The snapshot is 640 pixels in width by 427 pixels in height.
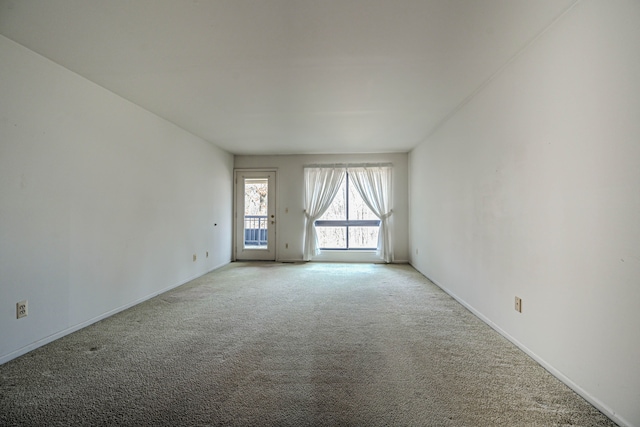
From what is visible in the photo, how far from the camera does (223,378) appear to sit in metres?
1.70

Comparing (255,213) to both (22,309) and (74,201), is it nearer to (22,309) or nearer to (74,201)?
(74,201)

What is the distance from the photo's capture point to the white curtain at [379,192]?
550cm

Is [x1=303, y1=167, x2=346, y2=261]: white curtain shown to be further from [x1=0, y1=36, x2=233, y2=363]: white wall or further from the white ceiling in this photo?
[x1=0, y1=36, x2=233, y2=363]: white wall

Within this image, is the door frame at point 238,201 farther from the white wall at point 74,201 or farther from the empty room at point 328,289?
the empty room at point 328,289

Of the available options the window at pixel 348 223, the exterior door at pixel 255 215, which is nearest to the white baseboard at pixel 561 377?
the window at pixel 348 223

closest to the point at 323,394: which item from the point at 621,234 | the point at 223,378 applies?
the point at 223,378

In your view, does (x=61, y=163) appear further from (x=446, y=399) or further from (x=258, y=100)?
(x=446, y=399)

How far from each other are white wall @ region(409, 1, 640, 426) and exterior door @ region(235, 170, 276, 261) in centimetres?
413

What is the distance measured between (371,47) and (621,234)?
1.92m

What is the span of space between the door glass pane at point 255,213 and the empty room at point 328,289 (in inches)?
88.1

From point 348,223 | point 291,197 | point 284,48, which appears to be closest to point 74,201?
point 284,48

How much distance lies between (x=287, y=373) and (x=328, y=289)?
1984 millimetres

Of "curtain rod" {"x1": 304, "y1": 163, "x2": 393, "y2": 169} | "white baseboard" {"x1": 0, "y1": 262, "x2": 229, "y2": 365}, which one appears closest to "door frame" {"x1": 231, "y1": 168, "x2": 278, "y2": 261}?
"curtain rod" {"x1": 304, "y1": 163, "x2": 393, "y2": 169}

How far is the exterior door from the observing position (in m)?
5.79
